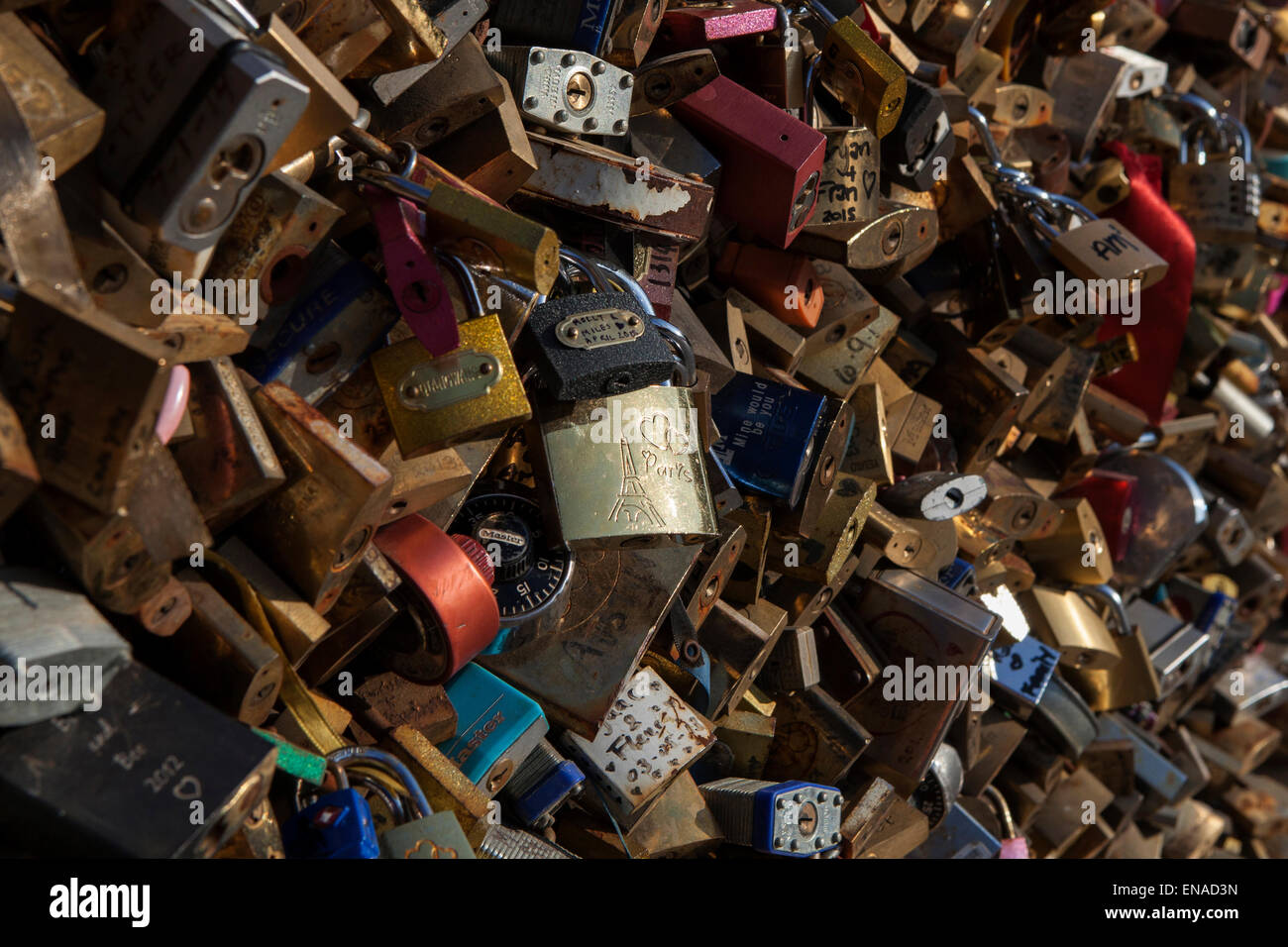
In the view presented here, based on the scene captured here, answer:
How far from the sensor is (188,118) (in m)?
1.34

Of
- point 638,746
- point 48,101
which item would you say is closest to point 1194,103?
point 638,746

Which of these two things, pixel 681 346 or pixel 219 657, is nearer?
pixel 219 657

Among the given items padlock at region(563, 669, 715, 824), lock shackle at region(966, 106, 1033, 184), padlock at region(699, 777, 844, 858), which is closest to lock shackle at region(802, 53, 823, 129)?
lock shackle at region(966, 106, 1033, 184)

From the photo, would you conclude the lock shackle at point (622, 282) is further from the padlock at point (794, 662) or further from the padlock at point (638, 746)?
the padlock at point (794, 662)

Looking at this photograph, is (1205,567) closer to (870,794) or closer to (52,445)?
(870,794)

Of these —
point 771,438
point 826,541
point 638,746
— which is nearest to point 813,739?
point 826,541

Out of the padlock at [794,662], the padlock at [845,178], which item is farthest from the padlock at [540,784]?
the padlock at [845,178]

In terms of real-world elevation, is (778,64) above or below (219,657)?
above

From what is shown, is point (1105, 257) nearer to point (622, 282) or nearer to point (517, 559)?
point (622, 282)

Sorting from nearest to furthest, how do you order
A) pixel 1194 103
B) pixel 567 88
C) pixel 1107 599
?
1. pixel 567 88
2. pixel 1107 599
3. pixel 1194 103

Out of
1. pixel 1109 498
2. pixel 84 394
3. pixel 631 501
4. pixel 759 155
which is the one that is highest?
pixel 84 394

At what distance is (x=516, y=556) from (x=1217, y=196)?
333 cm

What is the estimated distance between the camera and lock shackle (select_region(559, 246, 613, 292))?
6.68 ft

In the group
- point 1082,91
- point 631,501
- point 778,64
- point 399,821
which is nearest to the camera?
point 399,821
